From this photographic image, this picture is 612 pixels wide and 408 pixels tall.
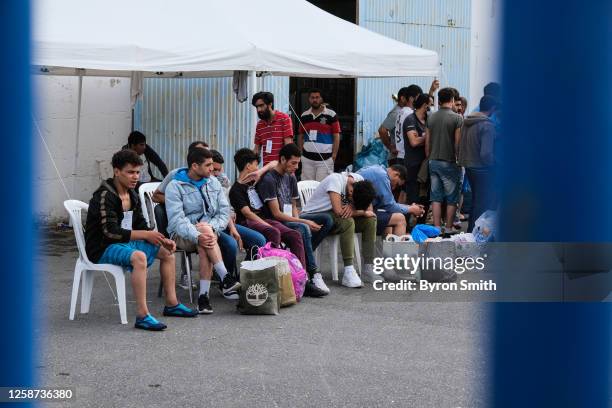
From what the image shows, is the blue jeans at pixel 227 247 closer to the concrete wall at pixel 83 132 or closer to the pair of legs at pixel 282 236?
the pair of legs at pixel 282 236

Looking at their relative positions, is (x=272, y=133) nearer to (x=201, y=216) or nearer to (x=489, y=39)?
A: (x=201, y=216)

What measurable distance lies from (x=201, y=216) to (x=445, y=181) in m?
4.19

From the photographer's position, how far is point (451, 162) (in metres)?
11.1

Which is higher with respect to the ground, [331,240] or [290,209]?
[290,209]

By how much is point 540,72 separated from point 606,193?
18 centimetres

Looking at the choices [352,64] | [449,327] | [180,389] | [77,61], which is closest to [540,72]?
[180,389]

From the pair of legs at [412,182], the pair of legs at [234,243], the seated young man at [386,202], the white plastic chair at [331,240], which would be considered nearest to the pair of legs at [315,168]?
the pair of legs at [412,182]

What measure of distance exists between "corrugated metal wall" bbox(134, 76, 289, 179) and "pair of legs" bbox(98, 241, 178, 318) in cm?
596

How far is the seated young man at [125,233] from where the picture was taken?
6781mm

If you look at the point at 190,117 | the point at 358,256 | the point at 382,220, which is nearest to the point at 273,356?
→ the point at 358,256

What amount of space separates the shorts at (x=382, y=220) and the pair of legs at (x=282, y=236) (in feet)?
4.62

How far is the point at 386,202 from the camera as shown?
955 cm

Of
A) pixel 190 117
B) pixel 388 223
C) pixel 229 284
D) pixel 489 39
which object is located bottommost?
pixel 229 284

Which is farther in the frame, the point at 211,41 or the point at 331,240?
the point at 211,41
